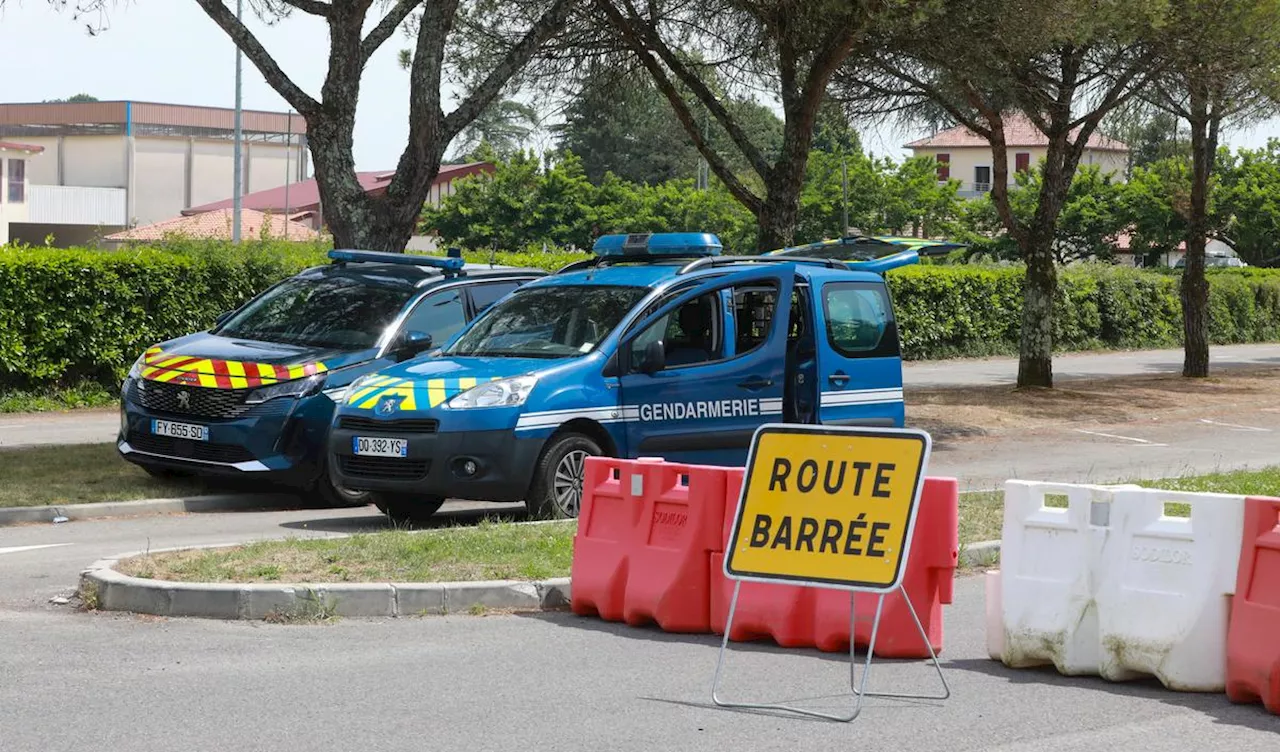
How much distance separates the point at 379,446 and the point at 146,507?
2445 mm

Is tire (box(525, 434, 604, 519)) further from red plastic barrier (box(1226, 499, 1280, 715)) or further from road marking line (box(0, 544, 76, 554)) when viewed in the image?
red plastic barrier (box(1226, 499, 1280, 715))

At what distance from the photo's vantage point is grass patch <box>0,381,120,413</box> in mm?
20594

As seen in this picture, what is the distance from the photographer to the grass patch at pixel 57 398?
20594 millimetres

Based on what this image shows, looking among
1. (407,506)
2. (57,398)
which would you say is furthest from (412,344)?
(57,398)

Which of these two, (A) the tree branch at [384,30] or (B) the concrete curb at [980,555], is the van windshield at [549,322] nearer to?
(B) the concrete curb at [980,555]

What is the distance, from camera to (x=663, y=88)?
22.2 meters

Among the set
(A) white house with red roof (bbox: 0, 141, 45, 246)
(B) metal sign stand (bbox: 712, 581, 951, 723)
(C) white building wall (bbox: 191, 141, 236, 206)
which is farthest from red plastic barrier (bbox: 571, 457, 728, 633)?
(C) white building wall (bbox: 191, 141, 236, 206)

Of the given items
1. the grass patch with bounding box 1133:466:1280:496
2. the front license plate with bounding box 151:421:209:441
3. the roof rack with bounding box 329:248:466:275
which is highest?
the roof rack with bounding box 329:248:466:275

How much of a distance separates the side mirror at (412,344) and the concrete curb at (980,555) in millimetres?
5058

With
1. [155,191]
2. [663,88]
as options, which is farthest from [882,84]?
[155,191]

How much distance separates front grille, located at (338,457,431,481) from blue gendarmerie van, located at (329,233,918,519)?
0.01 meters

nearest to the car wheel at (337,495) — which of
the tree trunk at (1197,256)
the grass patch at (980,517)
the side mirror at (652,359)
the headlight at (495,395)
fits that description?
the headlight at (495,395)

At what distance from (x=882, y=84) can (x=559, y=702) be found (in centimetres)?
1871

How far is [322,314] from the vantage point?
13758 mm
